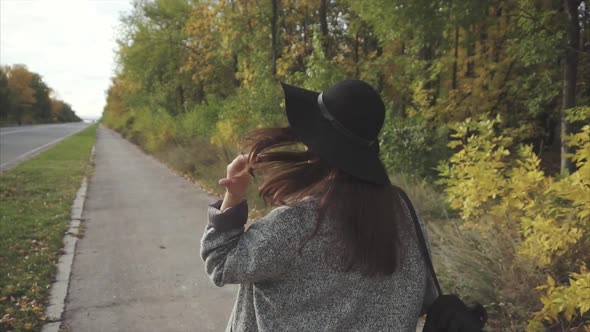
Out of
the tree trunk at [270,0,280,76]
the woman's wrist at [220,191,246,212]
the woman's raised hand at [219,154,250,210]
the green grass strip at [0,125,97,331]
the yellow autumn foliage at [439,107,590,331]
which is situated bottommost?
the green grass strip at [0,125,97,331]

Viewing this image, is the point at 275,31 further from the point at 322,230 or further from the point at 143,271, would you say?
the point at 322,230

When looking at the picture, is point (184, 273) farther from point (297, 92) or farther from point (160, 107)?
point (160, 107)

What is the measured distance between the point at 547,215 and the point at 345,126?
2550 mm

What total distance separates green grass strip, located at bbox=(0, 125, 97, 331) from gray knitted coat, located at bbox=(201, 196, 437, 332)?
10.5 ft

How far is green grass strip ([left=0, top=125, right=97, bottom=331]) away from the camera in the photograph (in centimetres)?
405

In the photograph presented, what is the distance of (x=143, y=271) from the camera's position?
199 inches

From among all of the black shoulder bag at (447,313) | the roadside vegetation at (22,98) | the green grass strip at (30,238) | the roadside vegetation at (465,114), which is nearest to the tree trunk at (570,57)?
the roadside vegetation at (465,114)

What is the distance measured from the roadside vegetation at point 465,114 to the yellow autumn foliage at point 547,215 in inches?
0.4

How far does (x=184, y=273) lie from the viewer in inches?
198

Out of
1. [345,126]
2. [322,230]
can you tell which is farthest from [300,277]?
[345,126]

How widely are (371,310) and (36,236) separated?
623 centimetres

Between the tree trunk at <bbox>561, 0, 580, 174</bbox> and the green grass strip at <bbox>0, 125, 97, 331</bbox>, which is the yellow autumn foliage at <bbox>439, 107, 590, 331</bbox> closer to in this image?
the tree trunk at <bbox>561, 0, 580, 174</bbox>

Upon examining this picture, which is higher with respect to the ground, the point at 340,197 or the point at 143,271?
the point at 340,197

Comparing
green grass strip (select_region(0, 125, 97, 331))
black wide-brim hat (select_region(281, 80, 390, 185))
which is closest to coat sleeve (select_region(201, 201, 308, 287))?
black wide-brim hat (select_region(281, 80, 390, 185))
